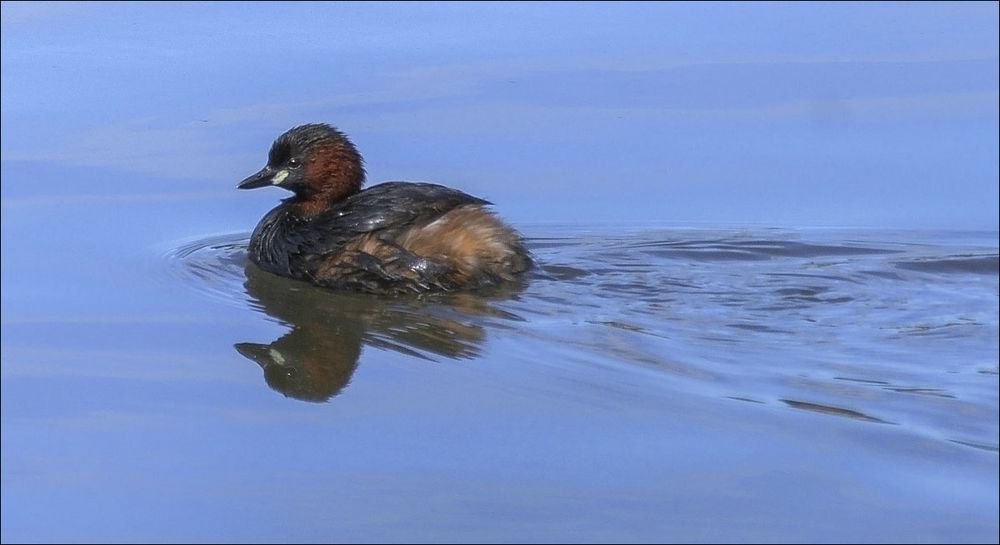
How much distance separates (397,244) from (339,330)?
770 mm

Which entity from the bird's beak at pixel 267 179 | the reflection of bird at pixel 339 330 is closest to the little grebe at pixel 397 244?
the reflection of bird at pixel 339 330

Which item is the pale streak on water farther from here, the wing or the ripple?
the wing

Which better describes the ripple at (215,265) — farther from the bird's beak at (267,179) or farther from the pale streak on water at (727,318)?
the bird's beak at (267,179)

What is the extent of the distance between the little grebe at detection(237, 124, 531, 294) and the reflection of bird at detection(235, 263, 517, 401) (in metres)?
0.11

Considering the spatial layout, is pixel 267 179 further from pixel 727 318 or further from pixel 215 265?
pixel 727 318

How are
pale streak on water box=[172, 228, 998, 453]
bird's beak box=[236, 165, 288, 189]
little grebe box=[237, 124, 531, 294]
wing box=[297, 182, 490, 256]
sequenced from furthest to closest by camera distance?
bird's beak box=[236, 165, 288, 189], wing box=[297, 182, 490, 256], little grebe box=[237, 124, 531, 294], pale streak on water box=[172, 228, 998, 453]

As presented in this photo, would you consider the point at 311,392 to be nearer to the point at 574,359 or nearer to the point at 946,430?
the point at 574,359

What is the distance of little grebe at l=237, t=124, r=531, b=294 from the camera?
8.27 meters

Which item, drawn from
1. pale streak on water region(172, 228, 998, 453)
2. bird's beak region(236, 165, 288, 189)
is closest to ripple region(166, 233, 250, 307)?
pale streak on water region(172, 228, 998, 453)

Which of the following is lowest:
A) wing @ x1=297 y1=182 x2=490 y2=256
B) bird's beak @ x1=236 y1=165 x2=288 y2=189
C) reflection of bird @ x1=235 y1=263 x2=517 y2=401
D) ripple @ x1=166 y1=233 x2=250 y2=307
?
reflection of bird @ x1=235 y1=263 x2=517 y2=401

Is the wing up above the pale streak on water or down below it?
above

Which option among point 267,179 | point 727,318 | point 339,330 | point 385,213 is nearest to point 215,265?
point 267,179

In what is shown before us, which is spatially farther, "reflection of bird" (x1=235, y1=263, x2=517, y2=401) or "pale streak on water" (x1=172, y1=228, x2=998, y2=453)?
"reflection of bird" (x1=235, y1=263, x2=517, y2=401)

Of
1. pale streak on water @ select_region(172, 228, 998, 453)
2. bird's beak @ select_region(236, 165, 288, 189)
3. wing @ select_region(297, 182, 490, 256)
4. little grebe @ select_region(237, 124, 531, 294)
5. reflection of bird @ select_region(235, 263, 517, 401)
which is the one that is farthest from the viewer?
bird's beak @ select_region(236, 165, 288, 189)
